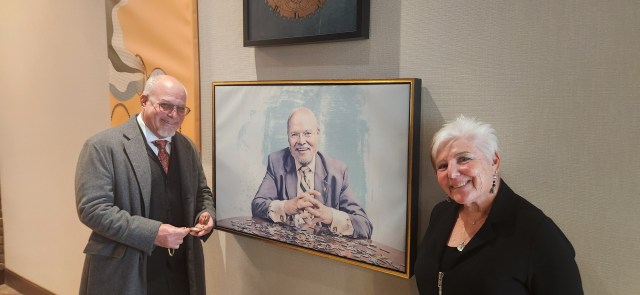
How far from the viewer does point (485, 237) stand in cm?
113

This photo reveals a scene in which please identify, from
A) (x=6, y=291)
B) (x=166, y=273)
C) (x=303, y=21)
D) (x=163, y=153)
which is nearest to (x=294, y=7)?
(x=303, y=21)

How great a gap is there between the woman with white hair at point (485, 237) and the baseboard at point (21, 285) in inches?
120

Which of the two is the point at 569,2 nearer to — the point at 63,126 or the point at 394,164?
the point at 394,164

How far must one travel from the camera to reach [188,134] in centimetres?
210

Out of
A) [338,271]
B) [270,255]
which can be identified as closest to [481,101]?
[338,271]

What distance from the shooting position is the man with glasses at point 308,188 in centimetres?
163

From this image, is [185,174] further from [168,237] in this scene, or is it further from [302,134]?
[302,134]

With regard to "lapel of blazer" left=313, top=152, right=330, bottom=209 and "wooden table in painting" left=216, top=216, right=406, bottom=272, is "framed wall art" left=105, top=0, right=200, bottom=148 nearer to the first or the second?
"wooden table in painting" left=216, top=216, right=406, bottom=272

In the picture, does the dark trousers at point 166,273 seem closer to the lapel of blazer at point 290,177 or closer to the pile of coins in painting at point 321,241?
the pile of coins in painting at point 321,241

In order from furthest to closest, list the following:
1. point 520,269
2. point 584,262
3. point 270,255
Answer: point 270,255 < point 584,262 < point 520,269

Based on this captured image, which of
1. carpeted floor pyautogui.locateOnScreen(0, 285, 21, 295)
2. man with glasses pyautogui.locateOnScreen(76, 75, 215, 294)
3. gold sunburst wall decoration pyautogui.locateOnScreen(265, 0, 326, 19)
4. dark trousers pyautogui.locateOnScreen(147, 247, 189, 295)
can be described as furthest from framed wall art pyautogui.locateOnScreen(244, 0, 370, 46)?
carpeted floor pyautogui.locateOnScreen(0, 285, 21, 295)

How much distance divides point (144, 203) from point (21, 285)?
2526mm

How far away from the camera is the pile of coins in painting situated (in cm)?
158

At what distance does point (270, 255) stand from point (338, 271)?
36 cm
